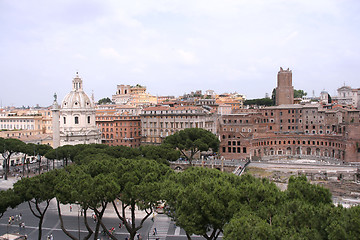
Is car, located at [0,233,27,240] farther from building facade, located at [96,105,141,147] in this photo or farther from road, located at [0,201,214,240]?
building facade, located at [96,105,141,147]

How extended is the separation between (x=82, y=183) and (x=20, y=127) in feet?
314

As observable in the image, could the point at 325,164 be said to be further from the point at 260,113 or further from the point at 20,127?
the point at 20,127

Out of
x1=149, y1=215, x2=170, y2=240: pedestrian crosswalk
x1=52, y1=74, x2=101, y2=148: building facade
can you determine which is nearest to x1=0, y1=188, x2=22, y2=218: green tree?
x1=149, y1=215, x2=170, y2=240: pedestrian crosswalk

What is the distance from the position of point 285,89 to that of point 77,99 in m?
68.6

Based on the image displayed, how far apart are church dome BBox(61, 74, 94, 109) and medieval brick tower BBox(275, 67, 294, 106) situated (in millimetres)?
63437

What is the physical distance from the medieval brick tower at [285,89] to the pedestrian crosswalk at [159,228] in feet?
278

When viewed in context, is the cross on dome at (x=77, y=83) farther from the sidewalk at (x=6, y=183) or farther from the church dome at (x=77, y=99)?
the sidewalk at (x=6, y=183)

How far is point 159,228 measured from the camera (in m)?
43.8

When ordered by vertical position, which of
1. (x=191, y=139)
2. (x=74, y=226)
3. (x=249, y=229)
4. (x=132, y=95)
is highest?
(x=132, y=95)

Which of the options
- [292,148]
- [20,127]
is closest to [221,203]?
[292,148]

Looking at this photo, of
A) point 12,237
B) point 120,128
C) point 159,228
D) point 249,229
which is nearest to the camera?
point 249,229

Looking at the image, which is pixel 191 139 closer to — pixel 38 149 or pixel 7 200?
pixel 38 149

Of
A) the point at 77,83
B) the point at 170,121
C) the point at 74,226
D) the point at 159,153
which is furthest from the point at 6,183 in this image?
the point at 170,121

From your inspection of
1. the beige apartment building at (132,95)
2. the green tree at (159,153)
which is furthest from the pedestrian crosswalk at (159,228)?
the beige apartment building at (132,95)
